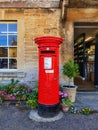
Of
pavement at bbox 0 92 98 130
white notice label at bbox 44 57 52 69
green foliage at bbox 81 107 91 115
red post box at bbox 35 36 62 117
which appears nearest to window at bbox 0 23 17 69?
pavement at bbox 0 92 98 130

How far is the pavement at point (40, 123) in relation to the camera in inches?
193

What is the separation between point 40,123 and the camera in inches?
204


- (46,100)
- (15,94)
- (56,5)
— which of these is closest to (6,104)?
(15,94)

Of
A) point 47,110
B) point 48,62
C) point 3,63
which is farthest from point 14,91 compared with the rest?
point 48,62

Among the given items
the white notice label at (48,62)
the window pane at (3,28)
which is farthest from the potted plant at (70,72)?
the window pane at (3,28)

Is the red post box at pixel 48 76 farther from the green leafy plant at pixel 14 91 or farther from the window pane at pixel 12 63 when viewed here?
the window pane at pixel 12 63

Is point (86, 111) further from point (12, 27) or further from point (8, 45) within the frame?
point (12, 27)

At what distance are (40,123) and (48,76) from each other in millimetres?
1176

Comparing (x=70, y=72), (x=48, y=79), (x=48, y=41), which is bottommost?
(x=48, y=79)

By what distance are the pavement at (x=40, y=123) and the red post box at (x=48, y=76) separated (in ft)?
1.29

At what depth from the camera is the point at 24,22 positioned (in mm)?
7566

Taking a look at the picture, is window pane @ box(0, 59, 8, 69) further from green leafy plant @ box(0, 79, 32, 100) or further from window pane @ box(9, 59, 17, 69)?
green leafy plant @ box(0, 79, 32, 100)

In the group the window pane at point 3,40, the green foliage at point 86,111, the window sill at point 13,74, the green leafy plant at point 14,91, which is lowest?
the green foliage at point 86,111

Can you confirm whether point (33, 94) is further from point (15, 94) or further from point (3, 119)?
point (3, 119)
